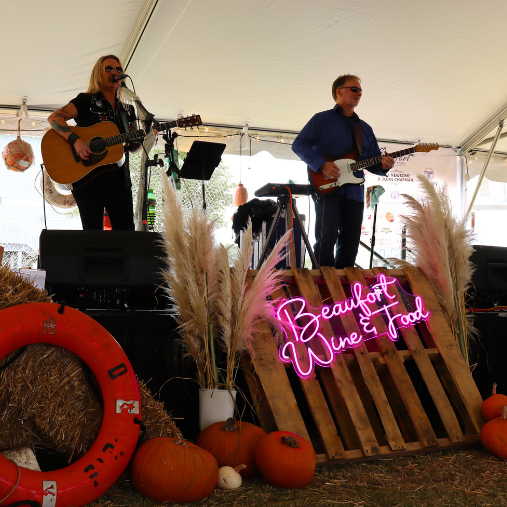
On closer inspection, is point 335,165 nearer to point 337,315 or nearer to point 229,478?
point 337,315

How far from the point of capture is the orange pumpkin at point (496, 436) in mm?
1943

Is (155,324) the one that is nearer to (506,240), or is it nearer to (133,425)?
(133,425)

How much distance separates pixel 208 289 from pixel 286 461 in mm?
668

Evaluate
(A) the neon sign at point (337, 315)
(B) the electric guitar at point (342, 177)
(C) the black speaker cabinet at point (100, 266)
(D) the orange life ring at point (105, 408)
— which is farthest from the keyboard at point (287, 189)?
(D) the orange life ring at point (105, 408)

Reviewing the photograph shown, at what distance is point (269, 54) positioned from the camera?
4.84 meters

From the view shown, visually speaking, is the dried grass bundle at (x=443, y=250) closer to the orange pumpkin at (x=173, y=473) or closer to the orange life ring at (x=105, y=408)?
the orange pumpkin at (x=173, y=473)

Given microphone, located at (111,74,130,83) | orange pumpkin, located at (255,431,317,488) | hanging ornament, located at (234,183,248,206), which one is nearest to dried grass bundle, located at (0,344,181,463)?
orange pumpkin, located at (255,431,317,488)

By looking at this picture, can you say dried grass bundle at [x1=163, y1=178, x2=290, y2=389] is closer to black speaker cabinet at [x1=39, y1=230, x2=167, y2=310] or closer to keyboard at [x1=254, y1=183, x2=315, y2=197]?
black speaker cabinet at [x1=39, y1=230, x2=167, y2=310]

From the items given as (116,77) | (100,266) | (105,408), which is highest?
(116,77)

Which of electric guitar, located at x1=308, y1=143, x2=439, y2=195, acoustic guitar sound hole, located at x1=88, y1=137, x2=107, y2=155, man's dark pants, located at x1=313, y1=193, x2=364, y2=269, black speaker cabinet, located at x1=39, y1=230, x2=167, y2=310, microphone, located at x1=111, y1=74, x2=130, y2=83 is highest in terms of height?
microphone, located at x1=111, y1=74, x2=130, y2=83

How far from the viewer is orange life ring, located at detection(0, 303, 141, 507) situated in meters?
1.34

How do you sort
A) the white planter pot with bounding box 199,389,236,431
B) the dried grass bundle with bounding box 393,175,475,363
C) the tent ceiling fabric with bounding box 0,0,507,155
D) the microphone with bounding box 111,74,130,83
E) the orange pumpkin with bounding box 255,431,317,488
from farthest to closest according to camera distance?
the tent ceiling fabric with bounding box 0,0,507,155 → the microphone with bounding box 111,74,130,83 → the dried grass bundle with bounding box 393,175,475,363 → the white planter pot with bounding box 199,389,236,431 → the orange pumpkin with bounding box 255,431,317,488

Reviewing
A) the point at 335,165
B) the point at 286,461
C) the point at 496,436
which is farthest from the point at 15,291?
the point at 335,165

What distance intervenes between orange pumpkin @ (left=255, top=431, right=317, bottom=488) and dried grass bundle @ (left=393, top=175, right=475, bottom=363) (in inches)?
42.5
